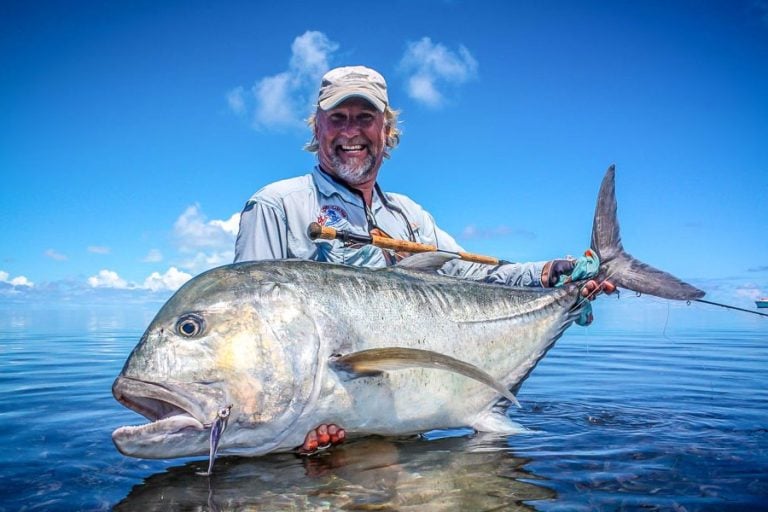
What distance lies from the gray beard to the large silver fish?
1537 mm

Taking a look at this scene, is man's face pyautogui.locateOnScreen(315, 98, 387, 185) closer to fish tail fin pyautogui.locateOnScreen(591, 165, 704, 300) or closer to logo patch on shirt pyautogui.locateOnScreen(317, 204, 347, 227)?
logo patch on shirt pyautogui.locateOnScreen(317, 204, 347, 227)

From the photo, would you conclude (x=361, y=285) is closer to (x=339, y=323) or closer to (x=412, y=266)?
(x=339, y=323)

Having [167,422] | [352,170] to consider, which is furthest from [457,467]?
[352,170]

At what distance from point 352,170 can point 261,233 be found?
1.12 metres

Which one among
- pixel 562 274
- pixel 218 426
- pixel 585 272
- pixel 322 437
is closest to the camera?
pixel 218 426

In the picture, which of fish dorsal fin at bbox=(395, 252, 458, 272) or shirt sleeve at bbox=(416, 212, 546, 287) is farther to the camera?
shirt sleeve at bbox=(416, 212, 546, 287)

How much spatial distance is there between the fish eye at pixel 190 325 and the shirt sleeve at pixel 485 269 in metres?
2.45

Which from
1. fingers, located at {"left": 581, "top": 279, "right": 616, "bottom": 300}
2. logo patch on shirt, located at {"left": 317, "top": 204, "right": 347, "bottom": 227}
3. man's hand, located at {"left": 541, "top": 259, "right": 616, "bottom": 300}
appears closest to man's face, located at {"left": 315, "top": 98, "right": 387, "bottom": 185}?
logo patch on shirt, located at {"left": 317, "top": 204, "right": 347, "bottom": 227}

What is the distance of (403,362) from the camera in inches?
123

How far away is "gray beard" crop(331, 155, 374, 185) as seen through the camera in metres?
5.17

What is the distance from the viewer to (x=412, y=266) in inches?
155

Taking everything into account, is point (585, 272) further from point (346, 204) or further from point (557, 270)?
point (346, 204)

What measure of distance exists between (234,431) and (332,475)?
59 centimetres

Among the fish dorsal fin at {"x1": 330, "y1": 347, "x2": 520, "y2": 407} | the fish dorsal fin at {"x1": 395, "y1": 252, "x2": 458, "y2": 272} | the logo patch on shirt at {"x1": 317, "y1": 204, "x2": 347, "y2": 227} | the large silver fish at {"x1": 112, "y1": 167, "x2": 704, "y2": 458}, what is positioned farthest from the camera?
the logo patch on shirt at {"x1": 317, "y1": 204, "x2": 347, "y2": 227}
